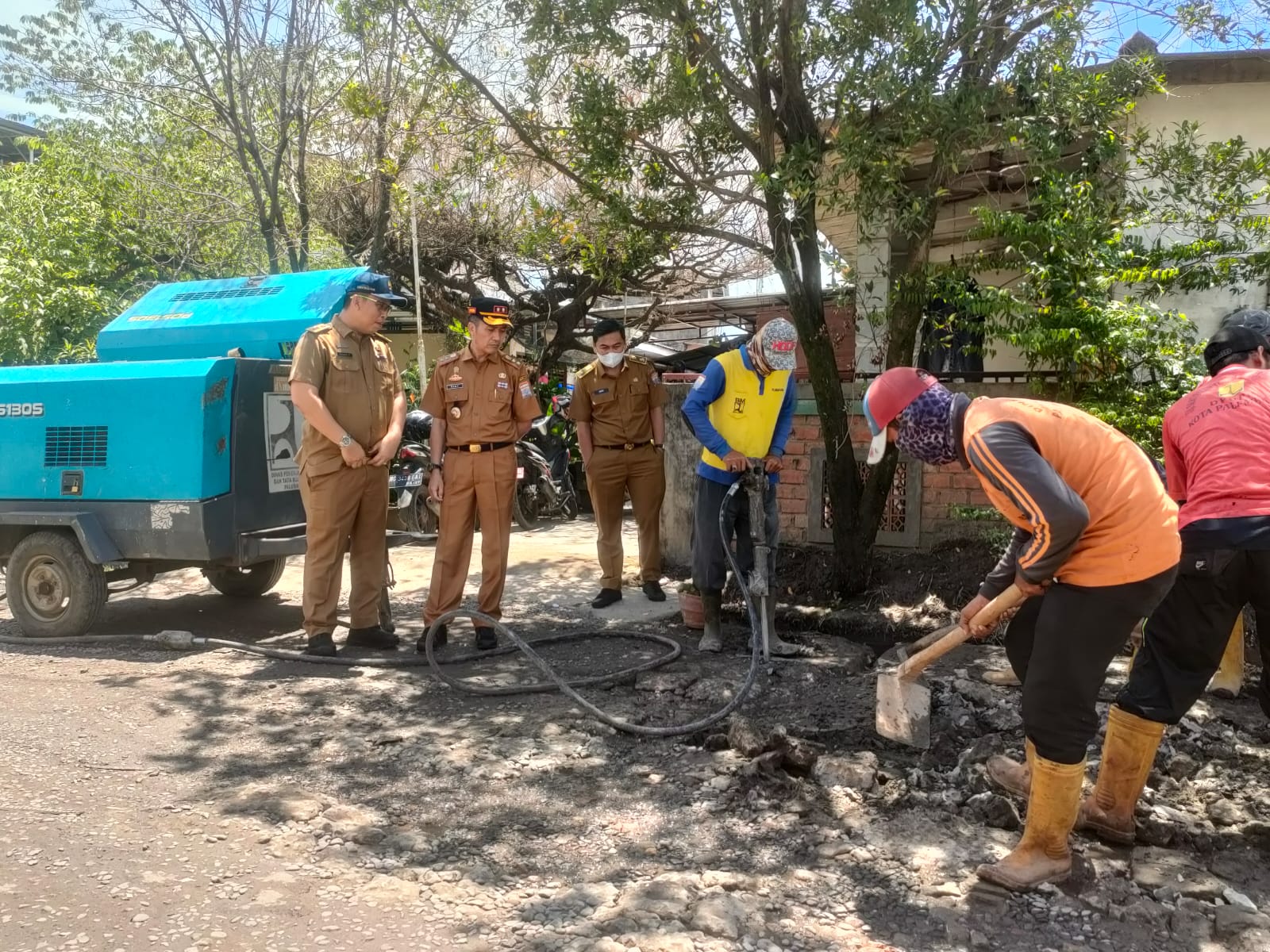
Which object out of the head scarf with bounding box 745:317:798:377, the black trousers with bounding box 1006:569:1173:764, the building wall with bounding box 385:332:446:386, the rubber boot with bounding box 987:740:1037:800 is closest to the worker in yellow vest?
the head scarf with bounding box 745:317:798:377

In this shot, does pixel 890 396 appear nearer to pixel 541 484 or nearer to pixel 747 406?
pixel 747 406

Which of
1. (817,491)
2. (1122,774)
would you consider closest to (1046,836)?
(1122,774)

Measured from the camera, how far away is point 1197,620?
3041mm

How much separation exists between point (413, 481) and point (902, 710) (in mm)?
6516

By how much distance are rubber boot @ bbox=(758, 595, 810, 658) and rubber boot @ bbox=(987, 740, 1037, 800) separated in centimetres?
181

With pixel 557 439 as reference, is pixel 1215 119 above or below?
above

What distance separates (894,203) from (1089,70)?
5.19ft

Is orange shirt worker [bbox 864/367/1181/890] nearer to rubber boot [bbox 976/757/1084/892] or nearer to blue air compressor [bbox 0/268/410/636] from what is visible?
rubber boot [bbox 976/757/1084/892]

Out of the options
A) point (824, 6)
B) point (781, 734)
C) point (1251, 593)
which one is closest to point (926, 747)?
point (781, 734)

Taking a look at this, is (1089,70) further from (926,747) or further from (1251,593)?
(926,747)

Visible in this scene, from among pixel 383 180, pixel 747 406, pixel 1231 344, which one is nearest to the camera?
pixel 1231 344

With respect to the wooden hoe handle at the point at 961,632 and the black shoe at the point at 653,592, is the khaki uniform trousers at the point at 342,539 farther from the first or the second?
the wooden hoe handle at the point at 961,632

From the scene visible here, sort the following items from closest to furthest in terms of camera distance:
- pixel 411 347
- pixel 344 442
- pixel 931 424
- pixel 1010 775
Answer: pixel 931 424 < pixel 1010 775 < pixel 344 442 < pixel 411 347

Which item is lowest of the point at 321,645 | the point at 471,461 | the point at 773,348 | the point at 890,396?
the point at 321,645
